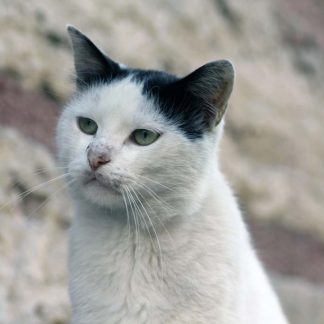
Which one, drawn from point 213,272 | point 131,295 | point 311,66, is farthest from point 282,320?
point 311,66

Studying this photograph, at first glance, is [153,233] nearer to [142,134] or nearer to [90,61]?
[142,134]

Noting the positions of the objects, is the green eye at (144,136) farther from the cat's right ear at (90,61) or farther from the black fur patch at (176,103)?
the cat's right ear at (90,61)

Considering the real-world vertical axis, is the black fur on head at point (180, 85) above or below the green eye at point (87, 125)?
above

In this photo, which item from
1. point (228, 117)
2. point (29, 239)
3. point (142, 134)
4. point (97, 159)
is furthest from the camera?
point (228, 117)

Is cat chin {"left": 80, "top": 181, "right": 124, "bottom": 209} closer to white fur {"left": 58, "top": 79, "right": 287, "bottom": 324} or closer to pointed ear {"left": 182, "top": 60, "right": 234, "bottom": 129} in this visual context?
white fur {"left": 58, "top": 79, "right": 287, "bottom": 324}

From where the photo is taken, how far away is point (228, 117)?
3709 millimetres

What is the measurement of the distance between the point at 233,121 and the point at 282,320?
171 cm

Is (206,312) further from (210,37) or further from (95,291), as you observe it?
(210,37)

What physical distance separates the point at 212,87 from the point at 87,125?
358 mm

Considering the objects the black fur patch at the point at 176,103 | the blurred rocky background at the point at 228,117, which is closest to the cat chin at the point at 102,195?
the black fur patch at the point at 176,103

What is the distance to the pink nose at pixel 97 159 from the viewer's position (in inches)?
68.1

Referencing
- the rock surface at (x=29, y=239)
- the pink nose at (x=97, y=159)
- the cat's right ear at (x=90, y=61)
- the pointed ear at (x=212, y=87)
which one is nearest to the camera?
the pink nose at (x=97, y=159)

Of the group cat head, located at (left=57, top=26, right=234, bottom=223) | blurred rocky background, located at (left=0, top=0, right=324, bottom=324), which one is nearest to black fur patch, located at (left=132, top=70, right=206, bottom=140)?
cat head, located at (left=57, top=26, right=234, bottom=223)

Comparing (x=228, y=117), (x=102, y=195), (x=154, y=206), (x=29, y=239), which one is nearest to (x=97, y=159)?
(x=102, y=195)
